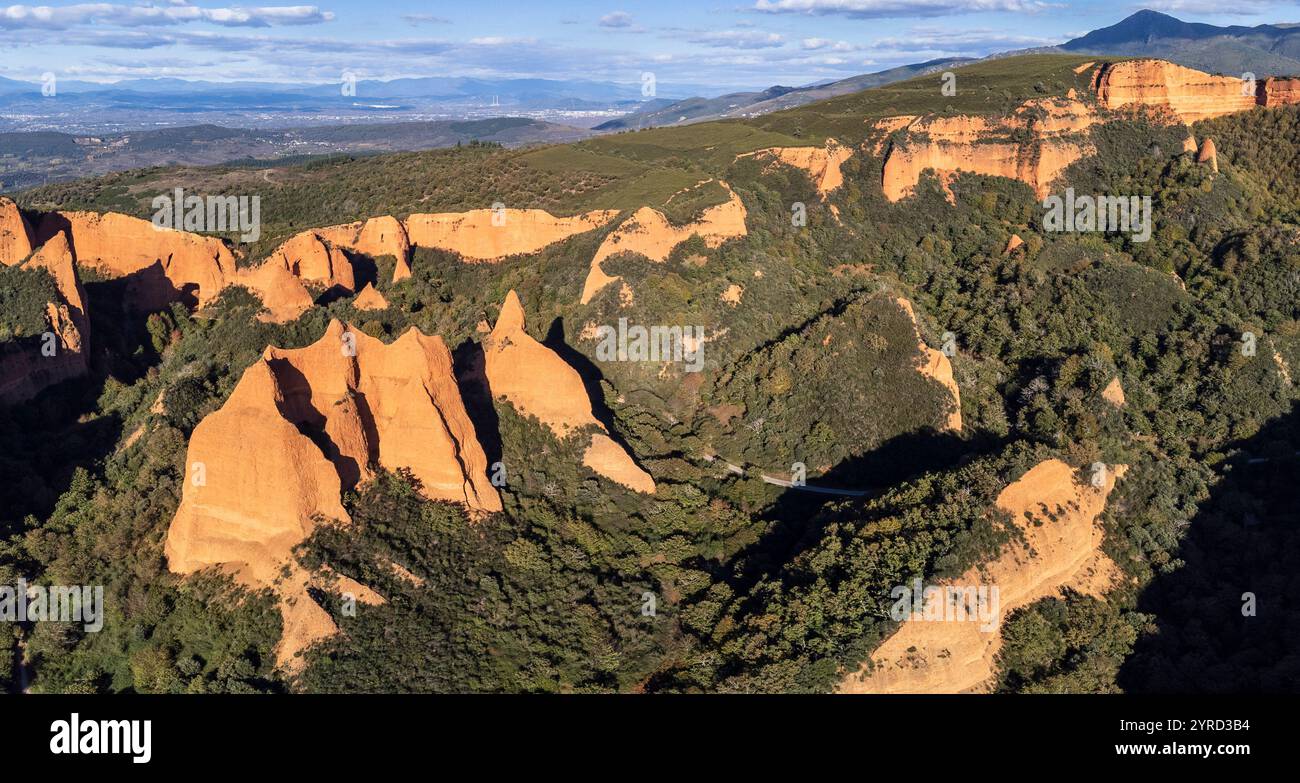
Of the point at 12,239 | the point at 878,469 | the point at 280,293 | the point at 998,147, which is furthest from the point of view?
the point at 998,147

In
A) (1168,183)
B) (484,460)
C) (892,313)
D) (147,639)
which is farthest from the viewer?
(1168,183)

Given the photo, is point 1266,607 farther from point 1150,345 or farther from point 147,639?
point 147,639

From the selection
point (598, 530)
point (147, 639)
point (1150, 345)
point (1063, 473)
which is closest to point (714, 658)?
point (598, 530)

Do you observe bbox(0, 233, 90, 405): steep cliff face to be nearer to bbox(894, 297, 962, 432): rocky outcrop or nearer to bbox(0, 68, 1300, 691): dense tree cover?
bbox(0, 68, 1300, 691): dense tree cover

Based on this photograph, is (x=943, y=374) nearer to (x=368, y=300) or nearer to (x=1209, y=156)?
(x=368, y=300)

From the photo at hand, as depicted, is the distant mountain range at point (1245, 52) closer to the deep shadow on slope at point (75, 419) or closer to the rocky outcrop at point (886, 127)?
the rocky outcrop at point (886, 127)

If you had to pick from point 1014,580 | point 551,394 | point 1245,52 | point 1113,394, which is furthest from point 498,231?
point 1245,52

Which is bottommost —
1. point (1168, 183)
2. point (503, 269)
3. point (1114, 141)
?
point (503, 269)
